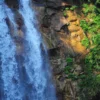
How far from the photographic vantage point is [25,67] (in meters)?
14.5

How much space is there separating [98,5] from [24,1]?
4267 mm

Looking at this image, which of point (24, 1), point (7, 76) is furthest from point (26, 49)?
point (24, 1)

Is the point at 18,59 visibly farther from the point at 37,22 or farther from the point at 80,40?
the point at 80,40

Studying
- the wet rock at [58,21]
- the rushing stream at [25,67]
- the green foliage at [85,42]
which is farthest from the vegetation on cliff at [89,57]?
the rushing stream at [25,67]

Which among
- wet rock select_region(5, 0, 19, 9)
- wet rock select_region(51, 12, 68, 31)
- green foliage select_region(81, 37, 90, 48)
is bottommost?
green foliage select_region(81, 37, 90, 48)

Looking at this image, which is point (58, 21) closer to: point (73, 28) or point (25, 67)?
point (73, 28)

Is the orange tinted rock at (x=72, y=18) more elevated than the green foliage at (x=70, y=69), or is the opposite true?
the orange tinted rock at (x=72, y=18)

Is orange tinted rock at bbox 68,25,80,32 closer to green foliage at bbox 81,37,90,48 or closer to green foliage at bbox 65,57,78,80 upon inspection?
green foliage at bbox 81,37,90,48

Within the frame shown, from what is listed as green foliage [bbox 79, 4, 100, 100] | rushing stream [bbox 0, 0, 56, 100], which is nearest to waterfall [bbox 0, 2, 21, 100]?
rushing stream [bbox 0, 0, 56, 100]

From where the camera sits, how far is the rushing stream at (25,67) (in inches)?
542

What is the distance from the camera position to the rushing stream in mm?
13758

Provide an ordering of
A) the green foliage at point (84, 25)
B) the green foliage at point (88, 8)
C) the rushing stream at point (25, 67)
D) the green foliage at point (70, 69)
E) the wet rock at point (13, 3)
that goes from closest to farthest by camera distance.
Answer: the rushing stream at point (25, 67)
the green foliage at point (70, 69)
the wet rock at point (13, 3)
the green foliage at point (84, 25)
the green foliage at point (88, 8)

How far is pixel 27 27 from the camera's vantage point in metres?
15.8

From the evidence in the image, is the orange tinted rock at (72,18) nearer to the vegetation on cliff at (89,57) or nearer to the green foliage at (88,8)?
the vegetation on cliff at (89,57)
